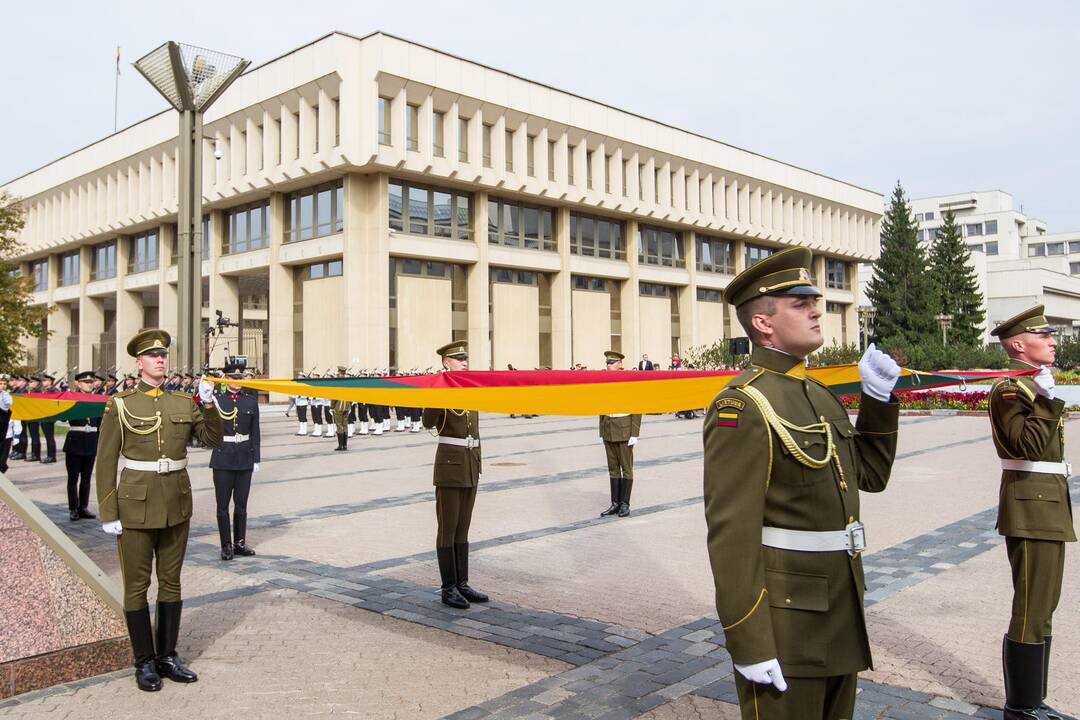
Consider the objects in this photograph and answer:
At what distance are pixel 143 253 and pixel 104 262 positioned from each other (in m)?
5.94

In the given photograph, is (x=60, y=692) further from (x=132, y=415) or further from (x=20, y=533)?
(x=132, y=415)

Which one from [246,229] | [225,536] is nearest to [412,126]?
[246,229]

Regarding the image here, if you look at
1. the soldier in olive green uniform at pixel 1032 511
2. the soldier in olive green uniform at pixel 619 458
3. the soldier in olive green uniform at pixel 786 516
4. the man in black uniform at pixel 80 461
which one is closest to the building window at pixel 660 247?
the soldier in olive green uniform at pixel 619 458

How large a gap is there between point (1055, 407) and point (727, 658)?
2.54 m

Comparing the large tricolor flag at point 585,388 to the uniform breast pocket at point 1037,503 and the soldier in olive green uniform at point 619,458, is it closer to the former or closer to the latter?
the uniform breast pocket at point 1037,503

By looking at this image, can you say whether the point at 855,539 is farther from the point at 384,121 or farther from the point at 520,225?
the point at 520,225

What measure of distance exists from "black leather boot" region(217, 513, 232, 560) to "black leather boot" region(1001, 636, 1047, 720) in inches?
286

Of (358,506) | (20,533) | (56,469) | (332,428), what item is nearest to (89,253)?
(332,428)

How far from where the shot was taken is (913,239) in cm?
7038

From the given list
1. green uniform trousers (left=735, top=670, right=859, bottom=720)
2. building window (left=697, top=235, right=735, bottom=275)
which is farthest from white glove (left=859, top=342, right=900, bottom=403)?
building window (left=697, top=235, right=735, bottom=275)

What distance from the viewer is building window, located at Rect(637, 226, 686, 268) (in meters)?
54.6

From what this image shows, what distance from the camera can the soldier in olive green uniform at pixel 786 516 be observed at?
2920 millimetres

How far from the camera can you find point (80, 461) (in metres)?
12.2

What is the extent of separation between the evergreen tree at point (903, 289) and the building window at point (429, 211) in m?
40.0
